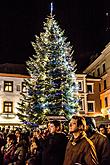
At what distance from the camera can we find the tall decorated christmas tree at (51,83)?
25.4m

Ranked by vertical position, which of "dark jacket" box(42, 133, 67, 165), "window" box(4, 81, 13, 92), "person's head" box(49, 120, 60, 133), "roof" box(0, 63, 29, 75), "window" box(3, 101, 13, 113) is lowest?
"dark jacket" box(42, 133, 67, 165)

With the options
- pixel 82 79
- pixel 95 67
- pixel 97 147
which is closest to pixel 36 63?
pixel 82 79

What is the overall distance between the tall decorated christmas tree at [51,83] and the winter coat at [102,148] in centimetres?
2036

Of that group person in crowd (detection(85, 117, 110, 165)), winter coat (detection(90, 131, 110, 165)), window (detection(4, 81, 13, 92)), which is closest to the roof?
window (detection(4, 81, 13, 92))

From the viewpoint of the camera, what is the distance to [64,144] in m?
6.13

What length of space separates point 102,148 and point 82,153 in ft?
1.38

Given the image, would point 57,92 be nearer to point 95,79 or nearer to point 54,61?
point 54,61

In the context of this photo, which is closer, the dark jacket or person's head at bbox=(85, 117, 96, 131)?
person's head at bbox=(85, 117, 96, 131)

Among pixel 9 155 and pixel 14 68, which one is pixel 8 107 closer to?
pixel 14 68

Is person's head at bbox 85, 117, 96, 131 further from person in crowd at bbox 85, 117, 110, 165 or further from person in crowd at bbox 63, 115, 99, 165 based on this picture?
person in crowd at bbox 63, 115, 99, 165

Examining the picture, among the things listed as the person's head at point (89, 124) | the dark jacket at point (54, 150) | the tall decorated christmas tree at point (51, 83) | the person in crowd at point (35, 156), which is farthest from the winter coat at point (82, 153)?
the tall decorated christmas tree at point (51, 83)

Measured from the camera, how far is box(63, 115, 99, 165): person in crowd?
4137 millimetres

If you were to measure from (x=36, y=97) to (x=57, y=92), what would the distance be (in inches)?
78.6

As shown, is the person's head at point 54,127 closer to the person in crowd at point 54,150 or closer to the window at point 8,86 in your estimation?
the person in crowd at point 54,150
